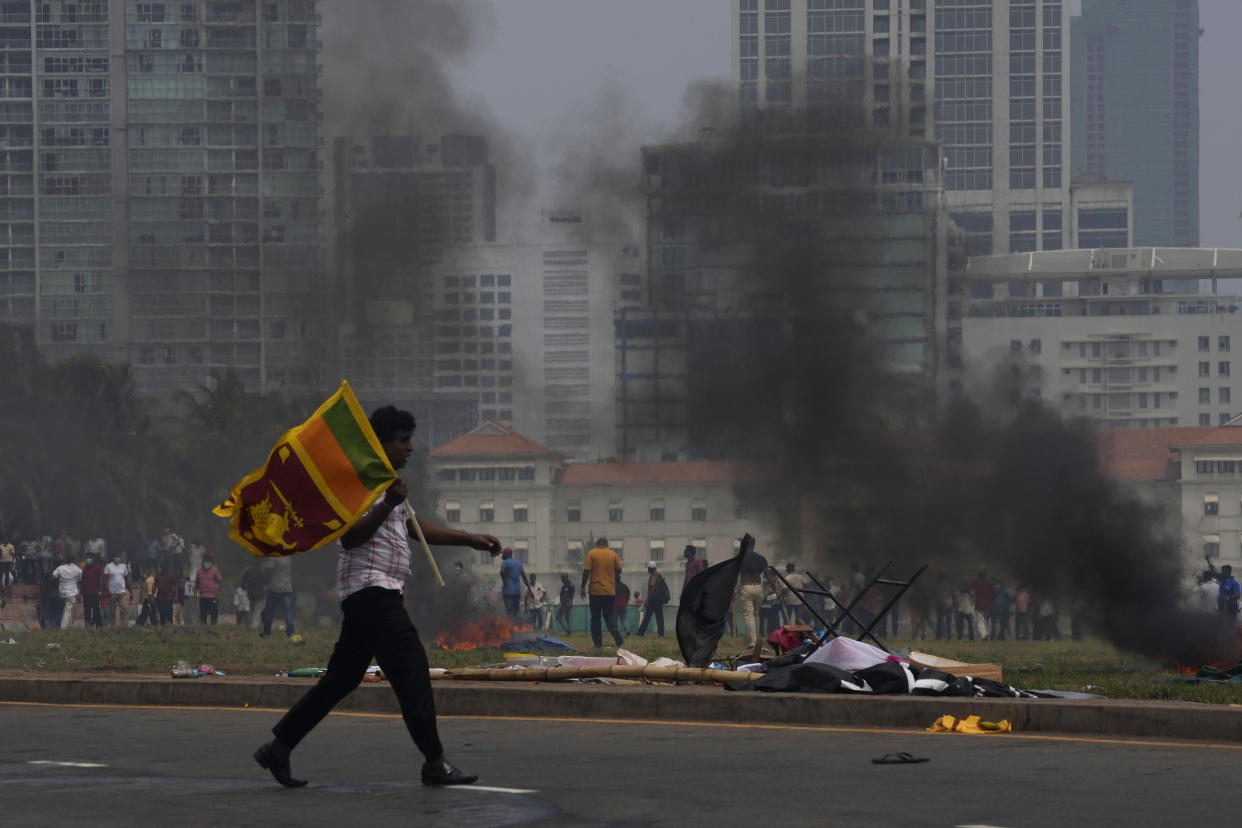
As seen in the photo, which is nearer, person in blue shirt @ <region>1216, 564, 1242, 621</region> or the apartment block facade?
person in blue shirt @ <region>1216, 564, 1242, 621</region>

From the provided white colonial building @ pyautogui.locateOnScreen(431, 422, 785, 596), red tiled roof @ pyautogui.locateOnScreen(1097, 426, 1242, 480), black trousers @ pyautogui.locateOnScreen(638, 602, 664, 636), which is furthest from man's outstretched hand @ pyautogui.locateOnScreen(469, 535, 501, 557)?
red tiled roof @ pyautogui.locateOnScreen(1097, 426, 1242, 480)

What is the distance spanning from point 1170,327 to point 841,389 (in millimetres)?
113193

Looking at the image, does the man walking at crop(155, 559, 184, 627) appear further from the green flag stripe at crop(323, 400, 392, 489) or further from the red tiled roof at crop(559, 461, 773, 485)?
the green flag stripe at crop(323, 400, 392, 489)

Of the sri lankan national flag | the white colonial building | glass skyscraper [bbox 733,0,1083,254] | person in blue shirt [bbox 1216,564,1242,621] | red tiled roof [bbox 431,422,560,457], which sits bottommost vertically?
the white colonial building

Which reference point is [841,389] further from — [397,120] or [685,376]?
[397,120]

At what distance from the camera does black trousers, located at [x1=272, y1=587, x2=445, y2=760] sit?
25.1ft

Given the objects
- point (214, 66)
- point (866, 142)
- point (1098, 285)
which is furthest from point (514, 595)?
point (1098, 285)

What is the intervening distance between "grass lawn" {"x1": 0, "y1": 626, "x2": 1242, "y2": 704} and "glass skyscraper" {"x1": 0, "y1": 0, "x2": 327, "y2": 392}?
30207 mm

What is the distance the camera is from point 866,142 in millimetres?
46406

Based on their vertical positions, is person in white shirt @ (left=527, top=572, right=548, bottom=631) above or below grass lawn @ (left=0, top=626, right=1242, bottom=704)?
below

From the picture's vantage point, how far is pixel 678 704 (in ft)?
36.2

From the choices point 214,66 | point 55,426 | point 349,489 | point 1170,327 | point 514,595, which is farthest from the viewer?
point 1170,327

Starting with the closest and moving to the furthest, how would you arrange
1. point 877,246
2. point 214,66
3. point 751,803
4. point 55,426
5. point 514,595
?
point 751,803 → point 514,595 → point 877,246 → point 55,426 → point 214,66

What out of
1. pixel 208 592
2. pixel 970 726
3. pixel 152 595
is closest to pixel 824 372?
pixel 208 592
